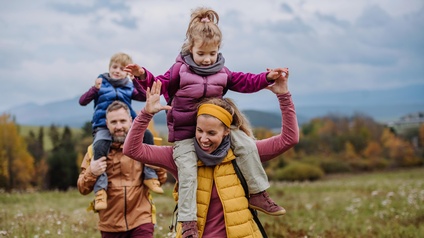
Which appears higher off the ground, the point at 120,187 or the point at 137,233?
the point at 120,187

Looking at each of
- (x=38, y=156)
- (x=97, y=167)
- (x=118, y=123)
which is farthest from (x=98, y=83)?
(x=38, y=156)

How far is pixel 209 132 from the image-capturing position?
5.27 metres

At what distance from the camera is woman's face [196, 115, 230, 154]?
524cm

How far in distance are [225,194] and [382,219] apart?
9156mm

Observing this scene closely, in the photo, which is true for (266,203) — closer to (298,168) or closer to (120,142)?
(120,142)

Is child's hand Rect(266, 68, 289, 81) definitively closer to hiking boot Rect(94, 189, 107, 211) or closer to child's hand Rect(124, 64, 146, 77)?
child's hand Rect(124, 64, 146, 77)

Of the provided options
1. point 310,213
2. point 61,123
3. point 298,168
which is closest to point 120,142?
point 310,213

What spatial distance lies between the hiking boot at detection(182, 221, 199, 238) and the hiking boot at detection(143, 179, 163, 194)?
217 cm

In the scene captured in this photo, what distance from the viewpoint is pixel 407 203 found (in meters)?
15.8

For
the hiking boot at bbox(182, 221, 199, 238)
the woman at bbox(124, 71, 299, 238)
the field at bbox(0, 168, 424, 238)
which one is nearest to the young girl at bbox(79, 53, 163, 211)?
the field at bbox(0, 168, 424, 238)

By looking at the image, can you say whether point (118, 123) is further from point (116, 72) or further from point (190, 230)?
point (190, 230)

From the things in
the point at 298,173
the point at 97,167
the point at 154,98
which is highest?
the point at 154,98

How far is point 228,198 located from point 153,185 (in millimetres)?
2250

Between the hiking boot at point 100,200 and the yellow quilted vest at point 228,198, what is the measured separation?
1.97 metres
